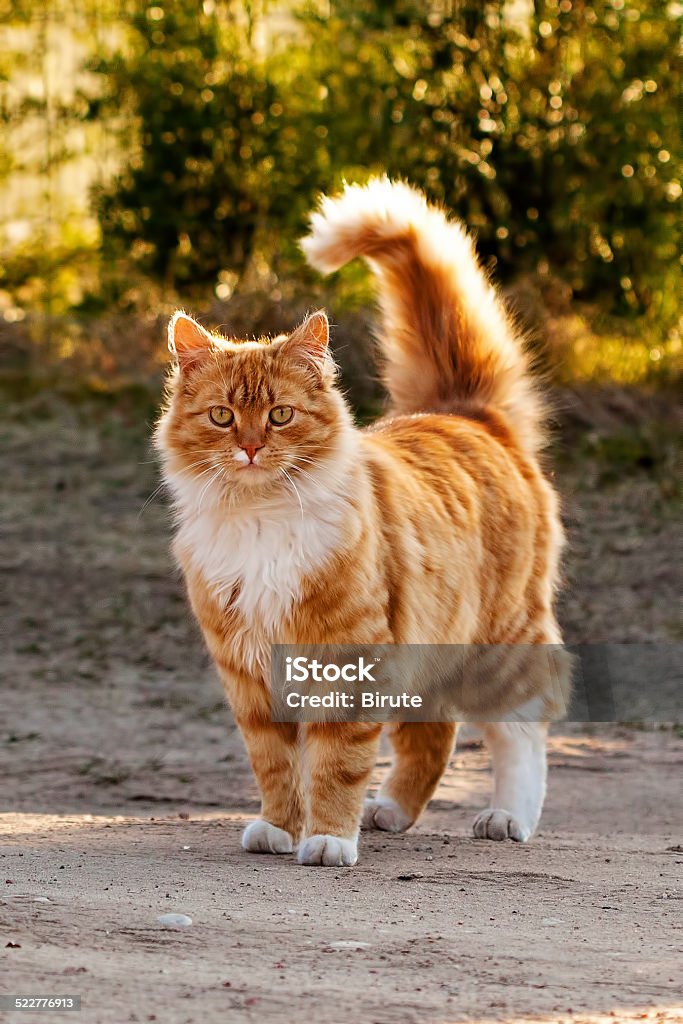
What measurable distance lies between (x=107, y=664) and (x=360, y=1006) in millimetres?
4451

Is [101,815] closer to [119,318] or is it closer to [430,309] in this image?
[430,309]

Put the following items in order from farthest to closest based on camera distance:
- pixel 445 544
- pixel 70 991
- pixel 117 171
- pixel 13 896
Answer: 1. pixel 117 171
2. pixel 445 544
3. pixel 13 896
4. pixel 70 991

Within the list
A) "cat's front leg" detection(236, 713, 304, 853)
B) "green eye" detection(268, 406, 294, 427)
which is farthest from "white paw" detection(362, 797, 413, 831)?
"green eye" detection(268, 406, 294, 427)

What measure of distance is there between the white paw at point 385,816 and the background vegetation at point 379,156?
4668 mm

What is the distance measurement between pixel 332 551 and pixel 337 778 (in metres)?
0.59

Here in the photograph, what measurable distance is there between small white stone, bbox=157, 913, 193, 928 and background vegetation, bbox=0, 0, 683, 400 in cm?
599

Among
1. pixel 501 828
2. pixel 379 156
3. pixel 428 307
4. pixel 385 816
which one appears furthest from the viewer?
pixel 379 156

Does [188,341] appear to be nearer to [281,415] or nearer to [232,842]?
[281,415]

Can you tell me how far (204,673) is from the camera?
21.7 feet

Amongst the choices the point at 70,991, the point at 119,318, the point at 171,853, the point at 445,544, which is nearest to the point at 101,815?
the point at 171,853

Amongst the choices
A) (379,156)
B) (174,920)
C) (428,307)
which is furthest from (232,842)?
(379,156)

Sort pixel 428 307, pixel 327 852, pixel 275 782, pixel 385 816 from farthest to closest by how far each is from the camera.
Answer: pixel 428 307 → pixel 385 816 → pixel 275 782 → pixel 327 852

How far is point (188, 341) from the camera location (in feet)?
12.6

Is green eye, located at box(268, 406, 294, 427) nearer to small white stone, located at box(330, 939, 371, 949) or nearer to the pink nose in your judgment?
the pink nose
